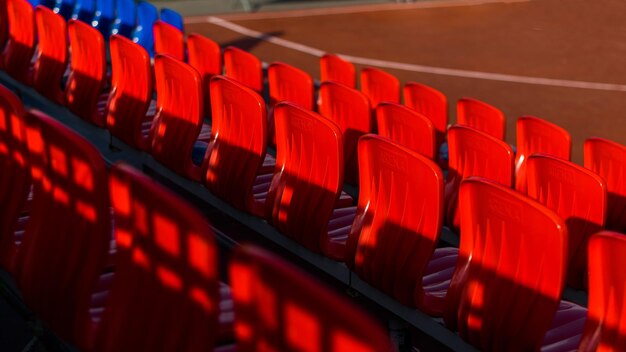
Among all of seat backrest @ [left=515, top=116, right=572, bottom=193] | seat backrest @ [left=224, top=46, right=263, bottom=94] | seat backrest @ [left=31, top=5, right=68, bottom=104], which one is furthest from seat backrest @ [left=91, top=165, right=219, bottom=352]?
seat backrest @ [left=224, top=46, right=263, bottom=94]

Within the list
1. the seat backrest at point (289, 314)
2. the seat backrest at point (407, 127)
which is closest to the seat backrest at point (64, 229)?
the seat backrest at point (289, 314)

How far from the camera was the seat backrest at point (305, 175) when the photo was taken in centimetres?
312

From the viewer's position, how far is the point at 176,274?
6.37 feet

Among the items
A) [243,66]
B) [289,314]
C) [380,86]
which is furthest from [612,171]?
[289,314]

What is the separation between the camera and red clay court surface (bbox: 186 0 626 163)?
301 inches

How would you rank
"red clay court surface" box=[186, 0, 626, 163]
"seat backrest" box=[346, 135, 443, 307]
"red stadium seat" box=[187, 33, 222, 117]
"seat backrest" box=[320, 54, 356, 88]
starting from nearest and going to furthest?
"seat backrest" box=[346, 135, 443, 307] < "red stadium seat" box=[187, 33, 222, 117] < "seat backrest" box=[320, 54, 356, 88] < "red clay court surface" box=[186, 0, 626, 163]

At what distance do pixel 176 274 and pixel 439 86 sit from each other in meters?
6.35

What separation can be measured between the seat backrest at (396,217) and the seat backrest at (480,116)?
1.98m

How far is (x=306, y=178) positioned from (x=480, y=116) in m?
1.91

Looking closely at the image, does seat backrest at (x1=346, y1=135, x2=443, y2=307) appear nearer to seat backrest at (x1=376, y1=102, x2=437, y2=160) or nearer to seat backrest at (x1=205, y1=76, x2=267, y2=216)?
seat backrest at (x1=205, y1=76, x2=267, y2=216)

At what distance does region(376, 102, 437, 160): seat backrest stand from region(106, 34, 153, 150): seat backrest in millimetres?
1080

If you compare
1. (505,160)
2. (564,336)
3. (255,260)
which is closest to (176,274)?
(255,260)

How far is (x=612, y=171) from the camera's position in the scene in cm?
397

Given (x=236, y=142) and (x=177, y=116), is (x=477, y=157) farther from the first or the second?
(x=177, y=116)
